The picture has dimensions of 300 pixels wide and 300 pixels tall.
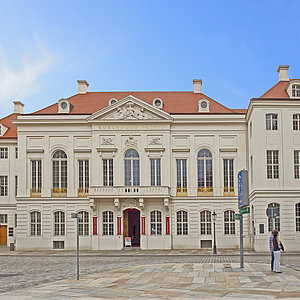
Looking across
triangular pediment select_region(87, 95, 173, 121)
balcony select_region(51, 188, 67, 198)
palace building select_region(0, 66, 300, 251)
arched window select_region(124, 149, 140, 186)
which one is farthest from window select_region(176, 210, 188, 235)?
balcony select_region(51, 188, 67, 198)

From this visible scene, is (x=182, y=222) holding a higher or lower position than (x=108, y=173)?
lower

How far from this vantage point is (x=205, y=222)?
4406 centimetres

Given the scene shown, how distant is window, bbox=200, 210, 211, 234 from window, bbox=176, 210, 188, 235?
1321 mm

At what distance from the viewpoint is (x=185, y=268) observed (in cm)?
2472

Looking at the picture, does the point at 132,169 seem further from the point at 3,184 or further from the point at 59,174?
the point at 3,184

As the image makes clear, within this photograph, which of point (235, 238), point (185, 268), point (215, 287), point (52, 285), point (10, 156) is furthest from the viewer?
point (10, 156)

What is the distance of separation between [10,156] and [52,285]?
33.0 m

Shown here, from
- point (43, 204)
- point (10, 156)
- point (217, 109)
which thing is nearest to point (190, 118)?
point (217, 109)

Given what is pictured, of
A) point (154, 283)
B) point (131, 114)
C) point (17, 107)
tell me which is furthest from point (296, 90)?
point (17, 107)

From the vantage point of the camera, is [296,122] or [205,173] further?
[205,173]

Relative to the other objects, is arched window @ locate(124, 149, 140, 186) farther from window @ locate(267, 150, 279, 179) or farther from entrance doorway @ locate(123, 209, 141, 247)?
window @ locate(267, 150, 279, 179)

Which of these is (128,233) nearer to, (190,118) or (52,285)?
(190,118)

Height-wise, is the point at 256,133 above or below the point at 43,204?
above

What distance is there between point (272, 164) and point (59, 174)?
17.5 meters
